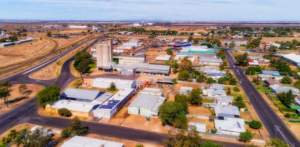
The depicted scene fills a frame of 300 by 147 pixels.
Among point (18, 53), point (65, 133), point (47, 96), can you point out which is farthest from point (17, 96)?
point (18, 53)

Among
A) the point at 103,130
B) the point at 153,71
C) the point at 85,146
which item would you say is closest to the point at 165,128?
the point at 103,130

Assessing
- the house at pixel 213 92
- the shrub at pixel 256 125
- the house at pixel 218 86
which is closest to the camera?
the shrub at pixel 256 125

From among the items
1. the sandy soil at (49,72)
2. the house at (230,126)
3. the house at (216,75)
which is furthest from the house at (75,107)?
the house at (216,75)

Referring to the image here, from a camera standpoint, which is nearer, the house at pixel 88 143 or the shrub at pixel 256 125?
the house at pixel 88 143

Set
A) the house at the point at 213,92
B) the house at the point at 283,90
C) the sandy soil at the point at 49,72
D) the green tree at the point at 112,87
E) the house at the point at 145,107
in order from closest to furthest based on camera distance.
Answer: the house at the point at 145,107 → the house at the point at 213,92 → the house at the point at 283,90 → the green tree at the point at 112,87 → the sandy soil at the point at 49,72

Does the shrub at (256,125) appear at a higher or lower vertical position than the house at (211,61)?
lower

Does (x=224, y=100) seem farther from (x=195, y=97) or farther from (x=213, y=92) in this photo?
(x=195, y=97)

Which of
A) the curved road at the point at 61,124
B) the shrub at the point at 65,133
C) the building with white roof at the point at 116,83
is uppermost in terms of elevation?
the building with white roof at the point at 116,83

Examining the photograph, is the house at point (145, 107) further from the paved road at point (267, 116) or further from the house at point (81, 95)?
the paved road at point (267, 116)
